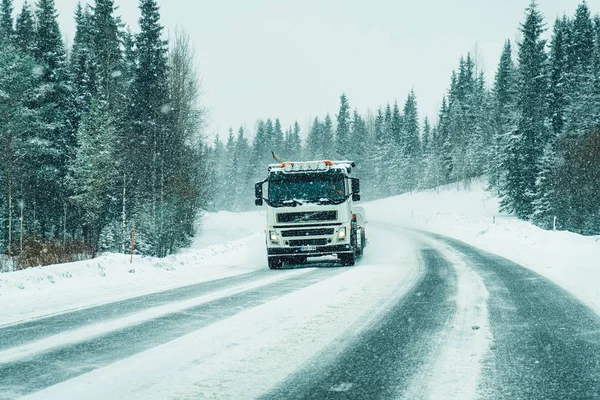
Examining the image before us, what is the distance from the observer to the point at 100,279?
11.1 meters

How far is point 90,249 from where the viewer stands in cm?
1708

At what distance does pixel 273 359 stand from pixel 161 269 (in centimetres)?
973

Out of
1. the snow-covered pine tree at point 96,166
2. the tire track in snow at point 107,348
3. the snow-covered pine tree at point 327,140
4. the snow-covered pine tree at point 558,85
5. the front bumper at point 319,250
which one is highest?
the snow-covered pine tree at point 327,140

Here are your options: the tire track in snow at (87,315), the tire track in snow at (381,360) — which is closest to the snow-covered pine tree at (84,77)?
the tire track in snow at (87,315)

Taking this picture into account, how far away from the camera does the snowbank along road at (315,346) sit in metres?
3.58

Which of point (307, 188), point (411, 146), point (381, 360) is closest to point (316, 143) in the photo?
point (411, 146)

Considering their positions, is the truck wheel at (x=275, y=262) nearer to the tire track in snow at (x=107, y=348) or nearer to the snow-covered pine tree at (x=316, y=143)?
the tire track in snow at (x=107, y=348)

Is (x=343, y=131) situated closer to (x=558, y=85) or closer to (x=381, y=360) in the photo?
(x=558, y=85)

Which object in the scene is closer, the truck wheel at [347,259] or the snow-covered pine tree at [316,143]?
the truck wheel at [347,259]

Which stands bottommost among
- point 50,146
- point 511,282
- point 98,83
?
point 511,282

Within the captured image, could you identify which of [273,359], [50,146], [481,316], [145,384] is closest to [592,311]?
[481,316]

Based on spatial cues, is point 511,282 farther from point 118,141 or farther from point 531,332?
point 118,141

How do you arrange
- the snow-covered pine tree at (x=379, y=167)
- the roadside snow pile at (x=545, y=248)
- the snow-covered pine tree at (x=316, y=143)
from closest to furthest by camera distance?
the roadside snow pile at (x=545, y=248) → the snow-covered pine tree at (x=379, y=167) → the snow-covered pine tree at (x=316, y=143)

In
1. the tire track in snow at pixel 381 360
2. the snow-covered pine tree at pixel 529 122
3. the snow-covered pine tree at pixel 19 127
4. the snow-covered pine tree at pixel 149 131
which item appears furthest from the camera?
the snow-covered pine tree at pixel 529 122
